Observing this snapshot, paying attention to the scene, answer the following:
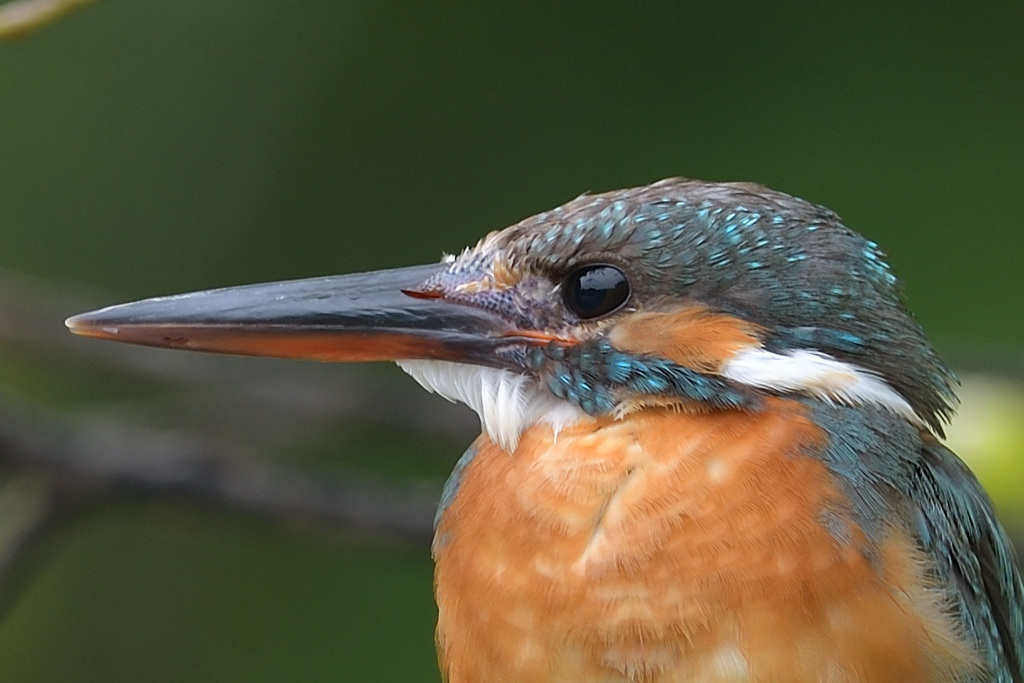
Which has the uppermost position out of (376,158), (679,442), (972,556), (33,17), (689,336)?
(376,158)

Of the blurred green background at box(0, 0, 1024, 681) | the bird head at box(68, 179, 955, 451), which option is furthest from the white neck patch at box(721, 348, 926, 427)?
the blurred green background at box(0, 0, 1024, 681)

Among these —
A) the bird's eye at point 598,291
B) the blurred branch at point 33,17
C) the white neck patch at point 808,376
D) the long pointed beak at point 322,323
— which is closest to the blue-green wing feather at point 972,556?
the white neck patch at point 808,376

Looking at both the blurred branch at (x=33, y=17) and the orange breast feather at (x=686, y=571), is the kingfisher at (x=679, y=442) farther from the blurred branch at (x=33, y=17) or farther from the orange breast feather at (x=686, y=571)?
the blurred branch at (x=33, y=17)

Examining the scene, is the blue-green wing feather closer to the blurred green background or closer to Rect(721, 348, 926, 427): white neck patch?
Rect(721, 348, 926, 427): white neck patch

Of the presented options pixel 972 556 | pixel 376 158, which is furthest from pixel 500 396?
pixel 376 158

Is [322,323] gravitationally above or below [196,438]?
above

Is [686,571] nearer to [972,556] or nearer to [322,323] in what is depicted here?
[972,556]
